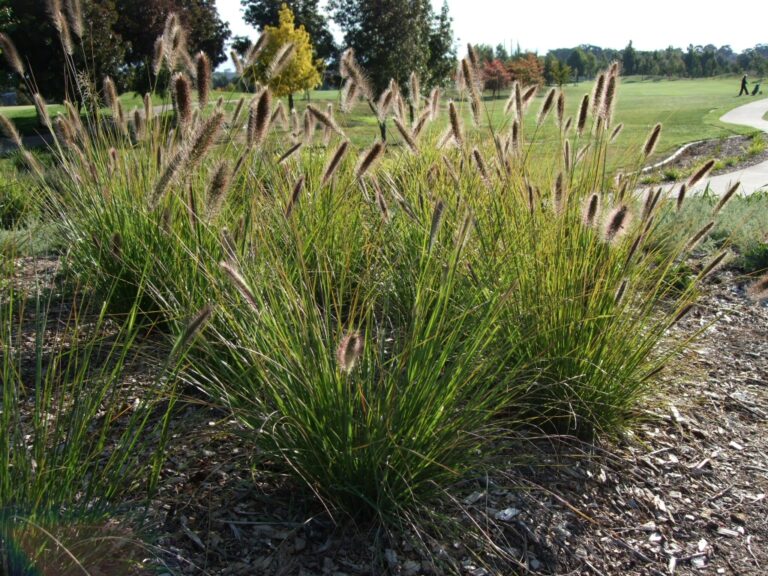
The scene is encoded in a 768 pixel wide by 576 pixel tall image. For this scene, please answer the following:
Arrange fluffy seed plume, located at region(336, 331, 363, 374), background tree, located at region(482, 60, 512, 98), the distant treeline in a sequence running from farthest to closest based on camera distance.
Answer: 1. the distant treeline
2. background tree, located at region(482, 60, 512, 98)
3. fluffy seed plume, located at region(336, 331, 363, 374)

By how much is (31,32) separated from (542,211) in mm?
17073

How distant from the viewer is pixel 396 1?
79.4 ft

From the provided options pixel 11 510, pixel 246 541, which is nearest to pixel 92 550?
pixel 11 510

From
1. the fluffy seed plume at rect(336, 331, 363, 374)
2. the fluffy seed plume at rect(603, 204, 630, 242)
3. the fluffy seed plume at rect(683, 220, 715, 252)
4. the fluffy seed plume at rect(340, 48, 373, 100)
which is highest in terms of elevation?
the fluffy seed plume at rect(340, 48, 373, 100)

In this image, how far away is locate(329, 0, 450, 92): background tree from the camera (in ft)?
77.8

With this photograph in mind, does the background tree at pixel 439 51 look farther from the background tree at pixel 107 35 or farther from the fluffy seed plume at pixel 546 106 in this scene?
the fluffy seed plume at pixel 546 106

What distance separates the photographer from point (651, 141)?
11.2 feet

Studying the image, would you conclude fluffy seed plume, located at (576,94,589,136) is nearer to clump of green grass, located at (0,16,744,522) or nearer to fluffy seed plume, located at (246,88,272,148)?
clump of green grass, located at (0,16,744,522)

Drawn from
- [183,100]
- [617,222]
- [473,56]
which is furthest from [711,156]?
[183,100]

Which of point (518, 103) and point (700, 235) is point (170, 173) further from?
point (700, 235)

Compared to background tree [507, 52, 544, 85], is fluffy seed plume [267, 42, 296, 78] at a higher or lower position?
higher

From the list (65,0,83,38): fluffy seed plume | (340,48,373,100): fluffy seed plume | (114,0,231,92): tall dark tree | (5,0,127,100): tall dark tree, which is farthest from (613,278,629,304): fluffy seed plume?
(114,0,231,92): tall dark tree

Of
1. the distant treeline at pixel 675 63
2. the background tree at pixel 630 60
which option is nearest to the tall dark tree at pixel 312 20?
the distant treeline at pixel 675 63

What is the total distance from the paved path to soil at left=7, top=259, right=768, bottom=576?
1.42 meters
